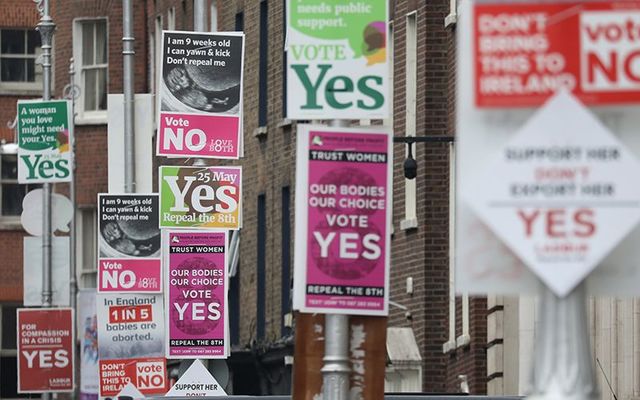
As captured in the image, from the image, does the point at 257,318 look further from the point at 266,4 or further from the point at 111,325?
the point at 111,325

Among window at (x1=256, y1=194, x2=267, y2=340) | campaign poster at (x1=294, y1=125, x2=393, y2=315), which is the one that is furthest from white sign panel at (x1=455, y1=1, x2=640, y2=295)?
window at (x1=256, y1=194, x2=267, y2=340)

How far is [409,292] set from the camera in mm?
31516

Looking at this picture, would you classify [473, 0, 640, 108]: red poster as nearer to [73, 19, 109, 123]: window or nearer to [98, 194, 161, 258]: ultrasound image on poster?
[98, 194, 161, 258]: ultrasound image on poster

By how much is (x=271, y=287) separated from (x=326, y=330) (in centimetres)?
2631

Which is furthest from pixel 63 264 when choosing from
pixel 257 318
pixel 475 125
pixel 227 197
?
pixel 475 125

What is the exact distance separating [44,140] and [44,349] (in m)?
3.87

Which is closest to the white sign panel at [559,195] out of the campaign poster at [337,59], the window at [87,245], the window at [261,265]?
the campaign poster at [337,59]

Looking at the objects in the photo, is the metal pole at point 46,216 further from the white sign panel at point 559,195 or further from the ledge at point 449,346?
the white sign panel at point 559,195

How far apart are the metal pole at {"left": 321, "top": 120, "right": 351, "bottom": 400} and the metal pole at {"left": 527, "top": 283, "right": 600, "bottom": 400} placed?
6315 mm

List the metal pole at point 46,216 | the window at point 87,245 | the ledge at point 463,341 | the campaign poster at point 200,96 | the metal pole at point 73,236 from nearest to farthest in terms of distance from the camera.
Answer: the campaign poster at point 200,96 < the ledge at point 463,341 < the metal pole at point 46,216 < the metal pole at point 73,236 < the window at point 87,245

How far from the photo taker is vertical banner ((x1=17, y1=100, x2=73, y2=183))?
4150 centimetres

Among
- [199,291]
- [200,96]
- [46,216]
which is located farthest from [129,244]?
[46,216]

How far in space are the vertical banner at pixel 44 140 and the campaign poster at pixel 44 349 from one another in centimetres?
268

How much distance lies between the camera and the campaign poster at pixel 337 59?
14.3 m
